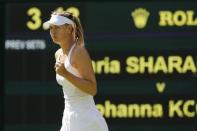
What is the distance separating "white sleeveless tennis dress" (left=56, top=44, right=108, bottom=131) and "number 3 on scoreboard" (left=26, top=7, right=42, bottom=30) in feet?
7.52

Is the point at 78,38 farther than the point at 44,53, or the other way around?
the point at 44,53

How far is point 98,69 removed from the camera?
7.02 metres

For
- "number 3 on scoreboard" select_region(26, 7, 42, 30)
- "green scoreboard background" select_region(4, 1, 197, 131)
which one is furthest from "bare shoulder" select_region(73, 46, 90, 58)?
"number 3 on scoreboard" select_region(26, 7, 42, 30)

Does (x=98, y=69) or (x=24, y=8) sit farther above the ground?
(x=24, y=8)

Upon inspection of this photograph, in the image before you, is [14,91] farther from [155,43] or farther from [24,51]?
[155,43]

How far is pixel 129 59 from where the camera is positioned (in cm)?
701

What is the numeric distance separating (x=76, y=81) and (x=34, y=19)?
2.51 m

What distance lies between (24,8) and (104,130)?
256 cm

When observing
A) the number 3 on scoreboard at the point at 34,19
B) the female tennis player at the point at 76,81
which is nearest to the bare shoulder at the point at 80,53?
the female tennis player at the point at 76,81

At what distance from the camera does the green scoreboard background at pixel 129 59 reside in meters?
6.98

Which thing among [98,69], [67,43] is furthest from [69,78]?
[98,69]

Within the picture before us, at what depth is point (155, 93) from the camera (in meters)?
7.02

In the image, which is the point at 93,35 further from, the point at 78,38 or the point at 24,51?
the point at 78,38

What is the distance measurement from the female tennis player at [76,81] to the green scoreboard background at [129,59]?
208cm
